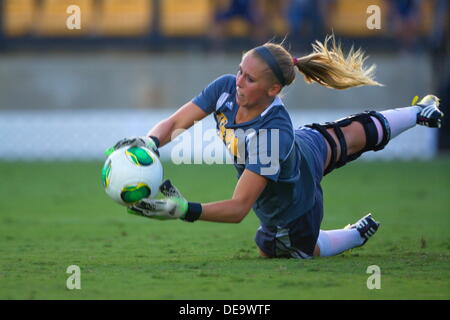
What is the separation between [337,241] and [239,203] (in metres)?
1.45

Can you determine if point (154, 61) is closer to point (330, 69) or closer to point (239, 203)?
point (330, 69)

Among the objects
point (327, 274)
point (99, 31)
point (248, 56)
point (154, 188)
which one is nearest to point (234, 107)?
point (248, 56)

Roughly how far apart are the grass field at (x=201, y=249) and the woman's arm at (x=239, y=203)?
0.42 m

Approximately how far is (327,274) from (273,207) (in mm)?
828

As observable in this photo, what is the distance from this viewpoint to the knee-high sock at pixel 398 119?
24.9 ft

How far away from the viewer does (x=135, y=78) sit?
1956 centimetres

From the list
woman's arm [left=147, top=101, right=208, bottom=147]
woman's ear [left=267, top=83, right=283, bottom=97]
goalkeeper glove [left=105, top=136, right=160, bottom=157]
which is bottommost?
goalkeeper glove [left=105, top=136, right=160, bottom=157]

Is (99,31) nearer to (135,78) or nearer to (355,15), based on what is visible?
(135,78)

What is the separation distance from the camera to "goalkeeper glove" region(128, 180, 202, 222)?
5.94 metres

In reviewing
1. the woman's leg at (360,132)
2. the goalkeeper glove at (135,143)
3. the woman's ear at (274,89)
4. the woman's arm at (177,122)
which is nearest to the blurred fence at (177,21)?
the woman's leg at (360,132)

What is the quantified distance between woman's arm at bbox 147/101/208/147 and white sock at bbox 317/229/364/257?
142 centimetres
